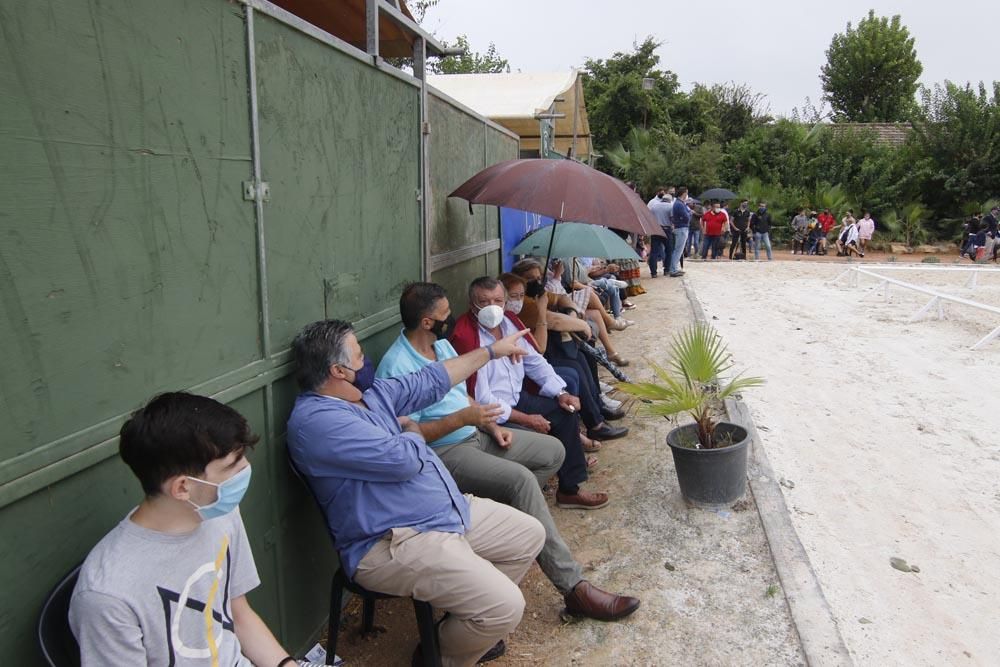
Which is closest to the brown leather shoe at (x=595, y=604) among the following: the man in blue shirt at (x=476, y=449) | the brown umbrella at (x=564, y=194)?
the man in blue shirt at (x=476, y=449)

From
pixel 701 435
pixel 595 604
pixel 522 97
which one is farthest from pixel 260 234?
pixel 522 97

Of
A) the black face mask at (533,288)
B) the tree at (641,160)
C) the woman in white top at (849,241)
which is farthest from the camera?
the tree at (641,160)

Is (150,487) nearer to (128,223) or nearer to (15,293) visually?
(15,293)

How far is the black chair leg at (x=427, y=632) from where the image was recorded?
2646 millimetres

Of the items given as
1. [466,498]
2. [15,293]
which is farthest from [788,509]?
[15,293]

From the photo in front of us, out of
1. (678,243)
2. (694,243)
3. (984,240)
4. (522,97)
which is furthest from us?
(984,240)

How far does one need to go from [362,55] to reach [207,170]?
56.8 inches

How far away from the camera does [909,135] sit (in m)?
27.4

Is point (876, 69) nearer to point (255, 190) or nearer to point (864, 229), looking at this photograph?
point (864, 229)

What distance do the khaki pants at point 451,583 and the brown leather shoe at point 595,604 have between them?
703mm

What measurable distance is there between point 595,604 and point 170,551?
2080 mm

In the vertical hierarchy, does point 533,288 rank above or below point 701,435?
above

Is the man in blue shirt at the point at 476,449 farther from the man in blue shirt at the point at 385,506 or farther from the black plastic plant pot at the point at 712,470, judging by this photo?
the black plastic plant pot at the point at 712,470

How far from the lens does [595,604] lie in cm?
327
